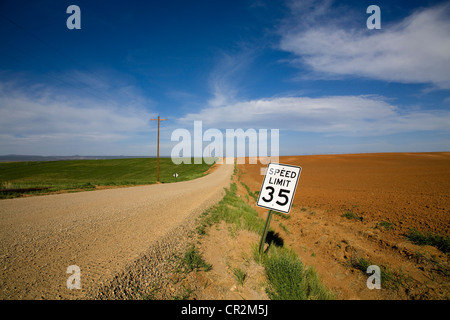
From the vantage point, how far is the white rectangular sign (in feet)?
13.5

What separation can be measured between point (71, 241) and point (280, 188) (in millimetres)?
5990

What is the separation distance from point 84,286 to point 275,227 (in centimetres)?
735

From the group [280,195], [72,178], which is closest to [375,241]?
[280,195]

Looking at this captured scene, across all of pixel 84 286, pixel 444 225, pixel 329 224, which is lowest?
pixel 329 224

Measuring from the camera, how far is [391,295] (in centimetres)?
423

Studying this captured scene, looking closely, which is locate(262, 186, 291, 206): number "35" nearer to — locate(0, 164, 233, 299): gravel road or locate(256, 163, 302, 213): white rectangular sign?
locate(256, 163, 302, 213): white rectangular sign

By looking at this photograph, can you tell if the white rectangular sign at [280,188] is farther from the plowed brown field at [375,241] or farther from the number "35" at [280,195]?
the plowed brown field at [375,241]

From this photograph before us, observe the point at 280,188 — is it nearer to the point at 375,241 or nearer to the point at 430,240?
the point at 375,241

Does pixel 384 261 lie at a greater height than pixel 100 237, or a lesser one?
lesser

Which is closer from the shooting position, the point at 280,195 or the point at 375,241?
the point at 280,195

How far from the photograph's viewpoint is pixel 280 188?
A: 4273 mm

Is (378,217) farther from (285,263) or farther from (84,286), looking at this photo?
(84,286)
